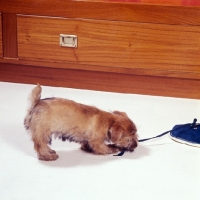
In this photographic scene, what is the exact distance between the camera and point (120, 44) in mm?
1809

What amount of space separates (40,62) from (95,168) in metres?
0.77

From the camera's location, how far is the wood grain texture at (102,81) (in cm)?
186

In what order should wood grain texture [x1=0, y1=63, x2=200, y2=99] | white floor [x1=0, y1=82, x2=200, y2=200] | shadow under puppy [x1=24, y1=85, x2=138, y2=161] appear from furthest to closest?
wood grain texture [x1=0, y1=63, x2=200, y2=99] → shadow under puppy [x1=24, y1=85, x2=138, y2=161] → white floor [x1=0, y1=82, x2=200, y2=200]

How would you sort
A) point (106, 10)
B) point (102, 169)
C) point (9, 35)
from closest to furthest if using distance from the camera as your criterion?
1. point (102, 169)
2. point (106, 10)
3. point (9, 35)

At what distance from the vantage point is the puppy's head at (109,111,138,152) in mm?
1294

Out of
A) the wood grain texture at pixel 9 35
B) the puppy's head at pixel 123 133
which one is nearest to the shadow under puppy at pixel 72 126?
the puppy's head at pixel 123 133

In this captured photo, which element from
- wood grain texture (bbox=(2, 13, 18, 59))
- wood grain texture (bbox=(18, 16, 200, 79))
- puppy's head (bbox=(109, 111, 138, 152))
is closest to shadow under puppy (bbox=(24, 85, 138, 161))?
puppy's head (bbox=(109, 111, 138, 152))

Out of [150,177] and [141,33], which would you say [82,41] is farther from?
[150,177]

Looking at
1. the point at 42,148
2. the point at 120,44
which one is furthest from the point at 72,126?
the point at 120,44

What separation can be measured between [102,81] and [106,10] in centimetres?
32

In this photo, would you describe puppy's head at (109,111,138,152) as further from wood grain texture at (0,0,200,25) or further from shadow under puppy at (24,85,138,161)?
wood grain texture at (0,0,200,25)

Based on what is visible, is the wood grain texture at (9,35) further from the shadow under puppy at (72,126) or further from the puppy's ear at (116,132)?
the puppy's ear at (116,132)

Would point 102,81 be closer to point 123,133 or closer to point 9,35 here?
point 9,35

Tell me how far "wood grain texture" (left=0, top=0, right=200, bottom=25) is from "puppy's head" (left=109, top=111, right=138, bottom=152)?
0.56 metres
